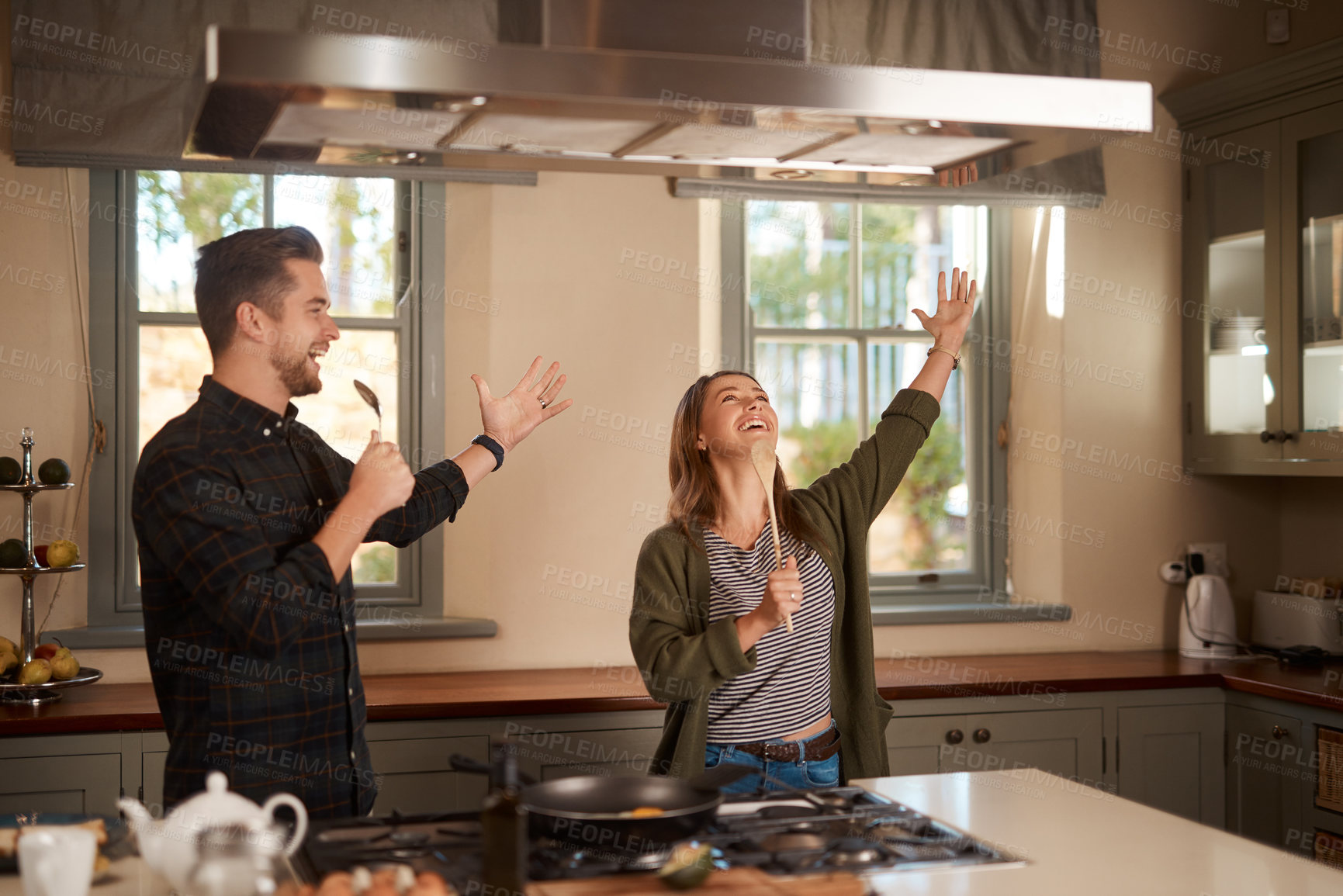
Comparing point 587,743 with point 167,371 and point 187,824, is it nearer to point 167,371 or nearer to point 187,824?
point 167,371

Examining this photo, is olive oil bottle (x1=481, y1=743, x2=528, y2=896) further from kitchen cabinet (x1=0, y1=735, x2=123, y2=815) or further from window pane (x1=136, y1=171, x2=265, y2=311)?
window pane (x1=136, y1=171, x2=265, y2=311)

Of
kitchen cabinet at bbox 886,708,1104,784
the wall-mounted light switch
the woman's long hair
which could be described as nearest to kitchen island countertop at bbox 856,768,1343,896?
the woman's long hair

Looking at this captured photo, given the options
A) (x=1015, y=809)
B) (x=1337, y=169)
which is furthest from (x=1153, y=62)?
(x=1015, y=809)

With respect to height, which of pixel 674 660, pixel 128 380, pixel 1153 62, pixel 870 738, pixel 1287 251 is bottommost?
pixel 870 738

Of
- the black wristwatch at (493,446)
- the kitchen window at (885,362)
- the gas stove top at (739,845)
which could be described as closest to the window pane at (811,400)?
the kitchen window at (885,362)

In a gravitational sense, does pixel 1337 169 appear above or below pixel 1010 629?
above

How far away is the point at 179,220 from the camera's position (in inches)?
124

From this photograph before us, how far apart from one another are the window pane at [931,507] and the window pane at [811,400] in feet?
0.50

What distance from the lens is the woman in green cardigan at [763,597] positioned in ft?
6.82

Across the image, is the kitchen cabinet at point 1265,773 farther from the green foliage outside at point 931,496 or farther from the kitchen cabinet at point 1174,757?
the green foliage outside at point 931,496

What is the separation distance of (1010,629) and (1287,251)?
131 centimetres

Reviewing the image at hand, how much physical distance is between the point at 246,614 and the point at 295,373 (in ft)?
1.40

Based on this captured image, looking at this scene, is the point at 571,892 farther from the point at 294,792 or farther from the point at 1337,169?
the point at 1337,169

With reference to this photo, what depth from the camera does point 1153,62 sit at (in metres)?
3.70
